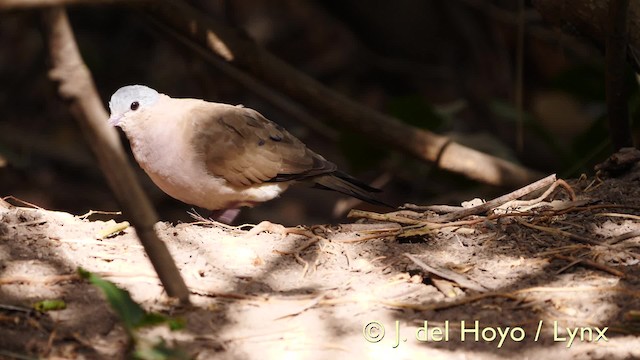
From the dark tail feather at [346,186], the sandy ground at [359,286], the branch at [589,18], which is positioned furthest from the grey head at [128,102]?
the branch at [589,18]

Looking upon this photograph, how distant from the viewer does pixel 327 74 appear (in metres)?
9.58

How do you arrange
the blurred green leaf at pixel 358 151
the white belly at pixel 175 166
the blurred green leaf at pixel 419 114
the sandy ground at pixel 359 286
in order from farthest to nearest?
the blurred green leaf at pixel 358 151, the blurred green leaf at pixel 419 114, the white belly at pixel 175 166, the sandy ground at pixel 359 286

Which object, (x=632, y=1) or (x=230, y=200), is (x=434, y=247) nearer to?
(x=230, y=200)

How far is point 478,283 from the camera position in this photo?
10.6ft

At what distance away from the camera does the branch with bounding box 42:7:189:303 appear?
254 cm

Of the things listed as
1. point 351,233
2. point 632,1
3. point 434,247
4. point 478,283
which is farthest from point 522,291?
point 632,1

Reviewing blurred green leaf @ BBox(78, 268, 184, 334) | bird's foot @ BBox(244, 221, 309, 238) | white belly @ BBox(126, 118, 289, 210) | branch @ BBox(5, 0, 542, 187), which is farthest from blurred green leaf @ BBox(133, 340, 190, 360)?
branch @ BBox(5, 0, 542, 187)

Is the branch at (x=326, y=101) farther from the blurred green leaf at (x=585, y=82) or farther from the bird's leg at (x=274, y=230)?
the bird's leg at (x=274, y=230)

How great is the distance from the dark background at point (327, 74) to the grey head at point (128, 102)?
110 inches

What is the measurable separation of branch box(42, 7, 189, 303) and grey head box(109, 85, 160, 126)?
1.42 m

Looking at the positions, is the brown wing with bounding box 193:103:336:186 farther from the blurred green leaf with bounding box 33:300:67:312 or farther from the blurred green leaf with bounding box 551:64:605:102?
the blurred green leaf with bounding box 551:64:605:102

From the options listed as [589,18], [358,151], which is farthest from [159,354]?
[358,151]

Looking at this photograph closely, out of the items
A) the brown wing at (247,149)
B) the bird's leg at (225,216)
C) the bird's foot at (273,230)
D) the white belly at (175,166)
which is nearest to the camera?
the bird's foot at (273,230)

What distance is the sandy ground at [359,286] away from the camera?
281 cm
